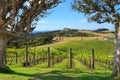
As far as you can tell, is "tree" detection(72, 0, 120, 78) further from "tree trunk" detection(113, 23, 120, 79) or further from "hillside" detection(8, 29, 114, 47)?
"hillside" detection(8, 29, 114, 47)

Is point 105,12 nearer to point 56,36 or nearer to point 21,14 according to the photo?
point 21,14

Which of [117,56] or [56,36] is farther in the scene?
[56,36]

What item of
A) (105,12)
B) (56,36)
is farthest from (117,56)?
(56,36)

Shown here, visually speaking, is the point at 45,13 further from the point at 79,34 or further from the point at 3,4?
the point at 79,34

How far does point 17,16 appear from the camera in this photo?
1912 cm

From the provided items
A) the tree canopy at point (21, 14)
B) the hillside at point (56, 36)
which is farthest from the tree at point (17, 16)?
the hillside at point (56, 36)

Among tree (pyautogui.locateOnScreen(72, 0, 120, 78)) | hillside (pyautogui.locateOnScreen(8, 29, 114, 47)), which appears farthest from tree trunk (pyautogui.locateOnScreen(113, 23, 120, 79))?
hillside (pyautogui.locateOnScreen(8, 29, 114, 47))

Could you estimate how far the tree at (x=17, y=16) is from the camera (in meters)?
18.6

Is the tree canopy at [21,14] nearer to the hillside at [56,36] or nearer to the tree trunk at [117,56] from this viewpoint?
the tree trunk at [117,56]

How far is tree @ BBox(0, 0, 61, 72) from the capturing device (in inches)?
732

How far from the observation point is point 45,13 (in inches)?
795

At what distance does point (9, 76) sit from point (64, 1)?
18.9 feet

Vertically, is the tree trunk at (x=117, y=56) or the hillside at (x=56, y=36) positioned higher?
the hillside at (x=56, y=36)

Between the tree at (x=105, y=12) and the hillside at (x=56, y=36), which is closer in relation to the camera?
the tree at (x=105, y=12)
